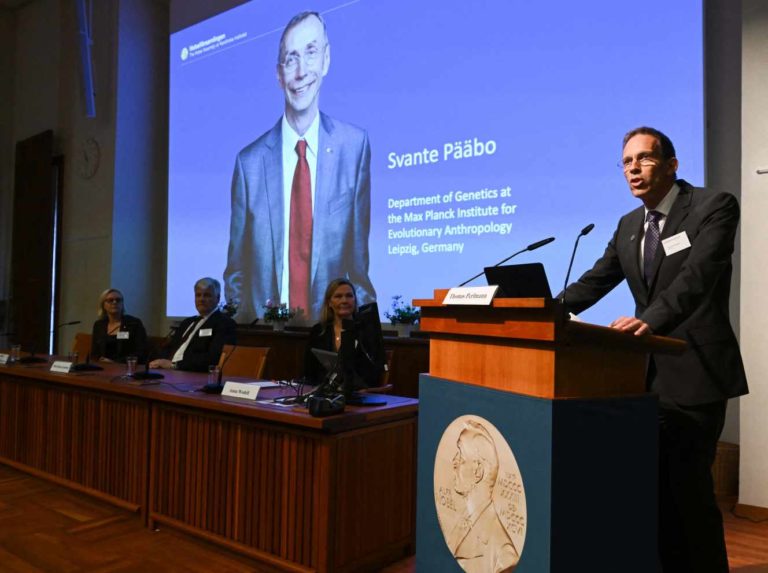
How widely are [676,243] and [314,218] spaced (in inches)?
150

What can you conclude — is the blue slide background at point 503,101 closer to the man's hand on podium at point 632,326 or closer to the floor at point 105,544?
the floor at point 105,544

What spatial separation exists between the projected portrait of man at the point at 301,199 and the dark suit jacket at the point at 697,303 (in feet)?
10.6

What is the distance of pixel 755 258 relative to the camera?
9.96 ft

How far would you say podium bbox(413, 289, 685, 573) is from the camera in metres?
1.09

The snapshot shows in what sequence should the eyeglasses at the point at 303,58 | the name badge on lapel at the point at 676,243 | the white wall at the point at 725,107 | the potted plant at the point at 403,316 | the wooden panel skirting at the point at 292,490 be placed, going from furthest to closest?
1. the eyeglasses at the point at 303,58
2. the potted plant at the point at 403,316
3. the white wall at the point at 725,107
4. the wooden panel skirting at the point at 292,490
5. the name badge on lapel at the point at 676,243

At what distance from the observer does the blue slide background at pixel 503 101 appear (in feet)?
10.9

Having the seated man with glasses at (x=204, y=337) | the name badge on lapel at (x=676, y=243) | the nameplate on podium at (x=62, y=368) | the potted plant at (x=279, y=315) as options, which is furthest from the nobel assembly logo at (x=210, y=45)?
the name badge on lapel at (x=676, y=243)

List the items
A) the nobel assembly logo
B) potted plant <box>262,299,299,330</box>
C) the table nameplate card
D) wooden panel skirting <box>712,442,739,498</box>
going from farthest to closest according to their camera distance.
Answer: the nobel assembly logo, potted plant <box>262,299,299,330</box>, wooden panel skirting <box>712,442,739,498</box>, the table nameplate card

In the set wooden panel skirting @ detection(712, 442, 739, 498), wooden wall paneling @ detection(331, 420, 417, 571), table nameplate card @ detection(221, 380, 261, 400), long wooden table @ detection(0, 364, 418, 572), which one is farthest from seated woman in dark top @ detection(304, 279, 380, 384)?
wooden panel skirting @ detection(712, 442, 739, 498)

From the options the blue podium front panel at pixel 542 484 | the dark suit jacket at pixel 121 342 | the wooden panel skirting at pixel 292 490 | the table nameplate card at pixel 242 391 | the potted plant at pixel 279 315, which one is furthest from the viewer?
the potted plant at pixel 279 315

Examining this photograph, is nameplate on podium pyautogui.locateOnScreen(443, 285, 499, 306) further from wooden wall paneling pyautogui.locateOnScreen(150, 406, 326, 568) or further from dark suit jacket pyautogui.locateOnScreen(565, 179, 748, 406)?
wooden wall paneling pyautogui.locateOnScreen(150, 406, 326, 568)

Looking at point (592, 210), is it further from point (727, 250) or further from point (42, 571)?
point (42, 571)

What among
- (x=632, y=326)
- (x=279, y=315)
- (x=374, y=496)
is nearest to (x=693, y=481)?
(x=632, y=326)

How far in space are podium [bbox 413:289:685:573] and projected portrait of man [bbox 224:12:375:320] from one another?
11.2 ft
